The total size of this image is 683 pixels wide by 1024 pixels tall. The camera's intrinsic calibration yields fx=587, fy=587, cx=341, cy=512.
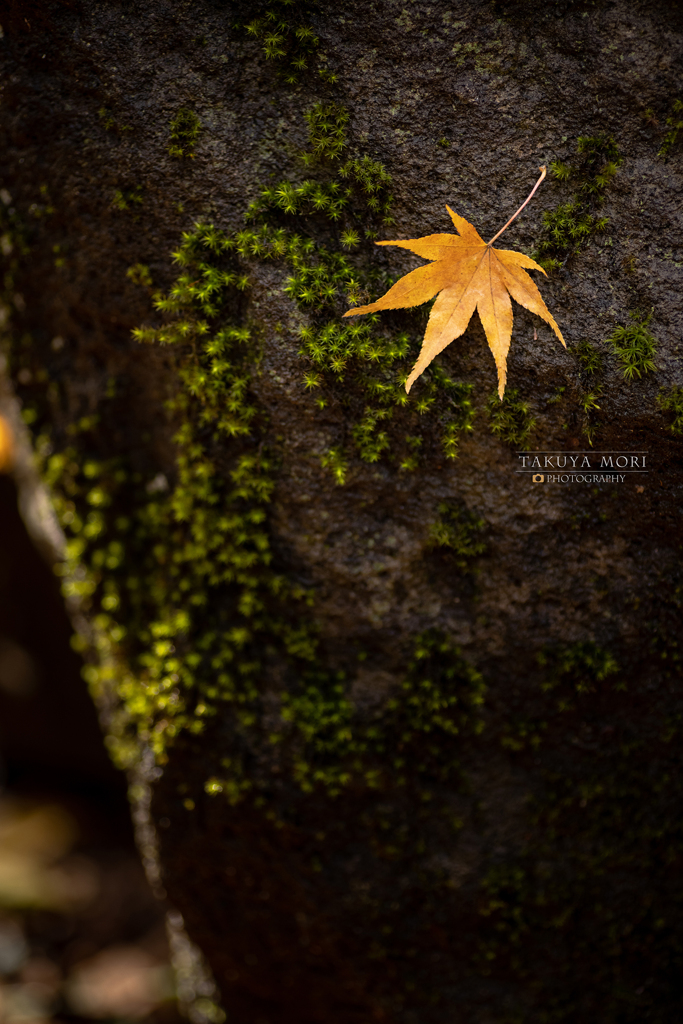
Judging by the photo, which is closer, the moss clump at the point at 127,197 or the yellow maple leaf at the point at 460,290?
the yellow maple leaf at the point at 460,290

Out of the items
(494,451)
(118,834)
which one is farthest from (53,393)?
(118,834)

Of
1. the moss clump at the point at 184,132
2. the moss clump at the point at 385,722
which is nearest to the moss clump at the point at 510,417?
the moss clump at the point at 385,722

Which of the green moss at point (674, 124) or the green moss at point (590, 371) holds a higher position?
the green moss at point (674, 124)

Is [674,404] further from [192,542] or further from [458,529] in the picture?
[192,542]

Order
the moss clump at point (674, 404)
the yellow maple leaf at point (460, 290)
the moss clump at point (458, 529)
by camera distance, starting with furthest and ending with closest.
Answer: the moss clump at point (458, 529) → the moss clump at point (674, 404) → the yellow maple leaf at point (460, 290)

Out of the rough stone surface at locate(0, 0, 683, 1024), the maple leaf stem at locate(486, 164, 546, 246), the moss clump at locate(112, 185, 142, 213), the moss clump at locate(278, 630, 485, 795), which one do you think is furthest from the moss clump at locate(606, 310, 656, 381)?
the moss clump at locate(112, 185, 142, 213)

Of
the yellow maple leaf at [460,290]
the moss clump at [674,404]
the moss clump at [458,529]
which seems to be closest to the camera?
the yellow maple leaf at [460,290]

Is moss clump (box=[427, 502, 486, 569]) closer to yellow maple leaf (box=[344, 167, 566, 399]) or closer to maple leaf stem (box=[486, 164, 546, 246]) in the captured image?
yellow maple leaf (box=[344, 167, 566, 399])

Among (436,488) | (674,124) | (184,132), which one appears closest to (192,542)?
(436,488)

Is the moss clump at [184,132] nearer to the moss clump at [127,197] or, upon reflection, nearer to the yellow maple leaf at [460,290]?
the moss clump at [127,197]
